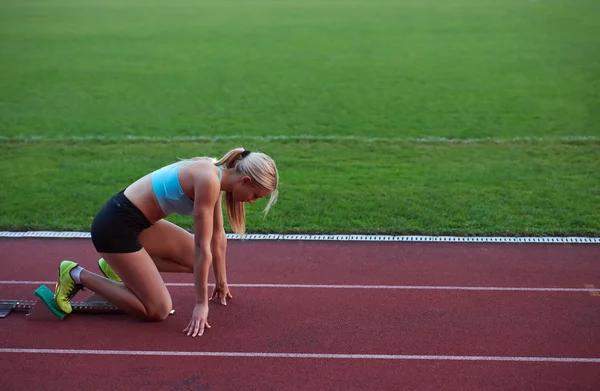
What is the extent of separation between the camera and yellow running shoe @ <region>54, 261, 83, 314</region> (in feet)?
20.6

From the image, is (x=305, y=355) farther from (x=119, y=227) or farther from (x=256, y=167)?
(x=119, y=227)

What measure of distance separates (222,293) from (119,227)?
3.23 ft

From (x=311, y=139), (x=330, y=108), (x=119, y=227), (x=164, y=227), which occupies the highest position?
(x=119, y=227)

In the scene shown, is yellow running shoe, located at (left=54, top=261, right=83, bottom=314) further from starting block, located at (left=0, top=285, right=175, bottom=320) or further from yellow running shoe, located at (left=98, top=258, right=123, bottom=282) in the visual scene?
yellow running shoe, located at (left=98, top=258, right=123, bottom=282)

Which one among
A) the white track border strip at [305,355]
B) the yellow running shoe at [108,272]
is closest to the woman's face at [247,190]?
the white track border strip at [305,355]

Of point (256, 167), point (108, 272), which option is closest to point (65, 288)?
point (108, 272)

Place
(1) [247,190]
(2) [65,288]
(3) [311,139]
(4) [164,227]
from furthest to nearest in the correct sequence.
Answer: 1. (3) [311,139]
2. (4) [164,227]
3. (2) [65,288]
4. (1) [247,190]

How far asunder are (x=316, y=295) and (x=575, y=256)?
2565 millimetres

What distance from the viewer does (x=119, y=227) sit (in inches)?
237

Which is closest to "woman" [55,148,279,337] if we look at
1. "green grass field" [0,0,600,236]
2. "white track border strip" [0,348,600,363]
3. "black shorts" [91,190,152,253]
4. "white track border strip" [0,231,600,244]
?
"black shorts" [91,190,152,253]

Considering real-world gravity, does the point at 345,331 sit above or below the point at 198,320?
below

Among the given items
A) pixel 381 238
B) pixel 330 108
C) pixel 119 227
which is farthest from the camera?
pixel 330 108

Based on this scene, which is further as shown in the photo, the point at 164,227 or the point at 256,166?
the point at 164,227

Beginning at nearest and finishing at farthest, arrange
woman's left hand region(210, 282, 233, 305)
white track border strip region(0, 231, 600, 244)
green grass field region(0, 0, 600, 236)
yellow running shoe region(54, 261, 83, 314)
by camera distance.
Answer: yellow running shoe region(54, 261, 83, 314) → woman's left hand region(210, 282, 233, 305) → white track border strip region(0, 231, 600, 244) → green grass field region(0, 0, 600, 236)
